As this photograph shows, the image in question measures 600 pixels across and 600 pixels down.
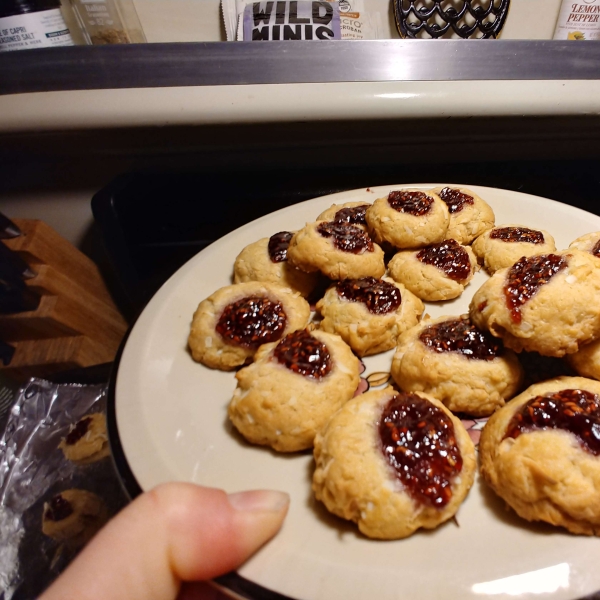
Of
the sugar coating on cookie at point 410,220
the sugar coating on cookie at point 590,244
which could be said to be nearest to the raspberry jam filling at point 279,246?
the sugar coating on cookie at point 410,220

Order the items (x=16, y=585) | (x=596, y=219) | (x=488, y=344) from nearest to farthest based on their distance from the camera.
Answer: (x=488, y=344) < (x=16, y=585) < (x=596, y=219)

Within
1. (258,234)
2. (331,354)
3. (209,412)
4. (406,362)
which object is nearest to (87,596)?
(209,412)

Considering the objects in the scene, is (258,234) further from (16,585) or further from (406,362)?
(16,585)

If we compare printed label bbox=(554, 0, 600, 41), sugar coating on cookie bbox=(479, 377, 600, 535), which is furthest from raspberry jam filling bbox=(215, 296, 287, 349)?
printed label bbox=(554, 0, 600, 41)

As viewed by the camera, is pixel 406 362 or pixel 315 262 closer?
pixel 406 362

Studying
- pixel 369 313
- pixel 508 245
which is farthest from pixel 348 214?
pixel 508 245
